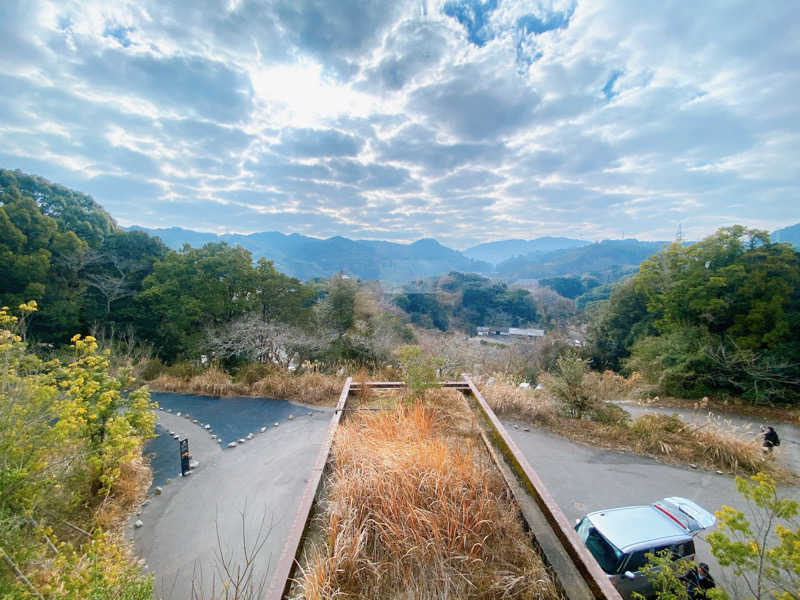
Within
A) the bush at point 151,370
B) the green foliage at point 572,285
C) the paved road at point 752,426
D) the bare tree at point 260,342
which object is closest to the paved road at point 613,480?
the paved road at point 752,426

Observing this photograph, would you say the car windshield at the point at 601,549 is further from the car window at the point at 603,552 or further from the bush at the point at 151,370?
the bush at the point at 151,370

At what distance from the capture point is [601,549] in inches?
110

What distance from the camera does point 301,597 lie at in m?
1.53

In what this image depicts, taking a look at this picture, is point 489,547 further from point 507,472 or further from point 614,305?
point 614,305

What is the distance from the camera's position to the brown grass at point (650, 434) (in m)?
4.59

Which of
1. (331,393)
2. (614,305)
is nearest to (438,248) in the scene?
(614,305)

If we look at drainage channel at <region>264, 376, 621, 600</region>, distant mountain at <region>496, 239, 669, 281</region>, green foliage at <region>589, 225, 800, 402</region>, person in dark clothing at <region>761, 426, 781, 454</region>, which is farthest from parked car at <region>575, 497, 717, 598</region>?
distant mountain at <region>496, 239, 669, 281</region>

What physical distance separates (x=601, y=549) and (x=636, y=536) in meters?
0.33

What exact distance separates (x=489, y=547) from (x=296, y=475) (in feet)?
10.8

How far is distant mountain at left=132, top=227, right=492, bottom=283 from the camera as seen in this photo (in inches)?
2114

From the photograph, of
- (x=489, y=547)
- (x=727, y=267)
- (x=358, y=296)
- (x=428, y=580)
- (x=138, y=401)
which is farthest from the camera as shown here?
(x=358, y=296)

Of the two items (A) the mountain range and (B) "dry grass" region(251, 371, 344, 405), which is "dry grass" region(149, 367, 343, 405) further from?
(A) the mountain range

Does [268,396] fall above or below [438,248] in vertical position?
below

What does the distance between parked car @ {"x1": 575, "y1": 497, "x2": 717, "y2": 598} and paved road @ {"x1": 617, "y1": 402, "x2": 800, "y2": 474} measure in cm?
305
